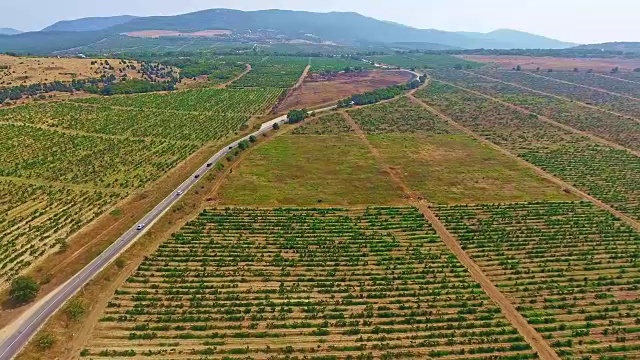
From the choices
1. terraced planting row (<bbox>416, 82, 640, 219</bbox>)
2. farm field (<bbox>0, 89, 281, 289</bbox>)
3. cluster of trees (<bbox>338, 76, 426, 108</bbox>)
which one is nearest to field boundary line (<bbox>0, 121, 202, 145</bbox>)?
farm field (<bbox>0, 89, 281, 289</bbox>)

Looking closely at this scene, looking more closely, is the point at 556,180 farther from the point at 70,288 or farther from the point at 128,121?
the point at 128,121

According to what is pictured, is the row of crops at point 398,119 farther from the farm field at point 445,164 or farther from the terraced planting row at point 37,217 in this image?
the terraced planting row at point 37,217

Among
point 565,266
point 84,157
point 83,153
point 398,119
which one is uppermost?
point 398,119

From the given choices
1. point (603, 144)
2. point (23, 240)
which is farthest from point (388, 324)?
point (603, 144)

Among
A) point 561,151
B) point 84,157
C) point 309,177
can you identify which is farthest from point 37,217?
point 561,151

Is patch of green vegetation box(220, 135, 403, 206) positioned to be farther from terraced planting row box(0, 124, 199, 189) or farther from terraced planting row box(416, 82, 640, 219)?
terraced planting row box(416, 82, 640, 219)

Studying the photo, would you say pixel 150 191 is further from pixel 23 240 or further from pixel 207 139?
pixel 207 139
